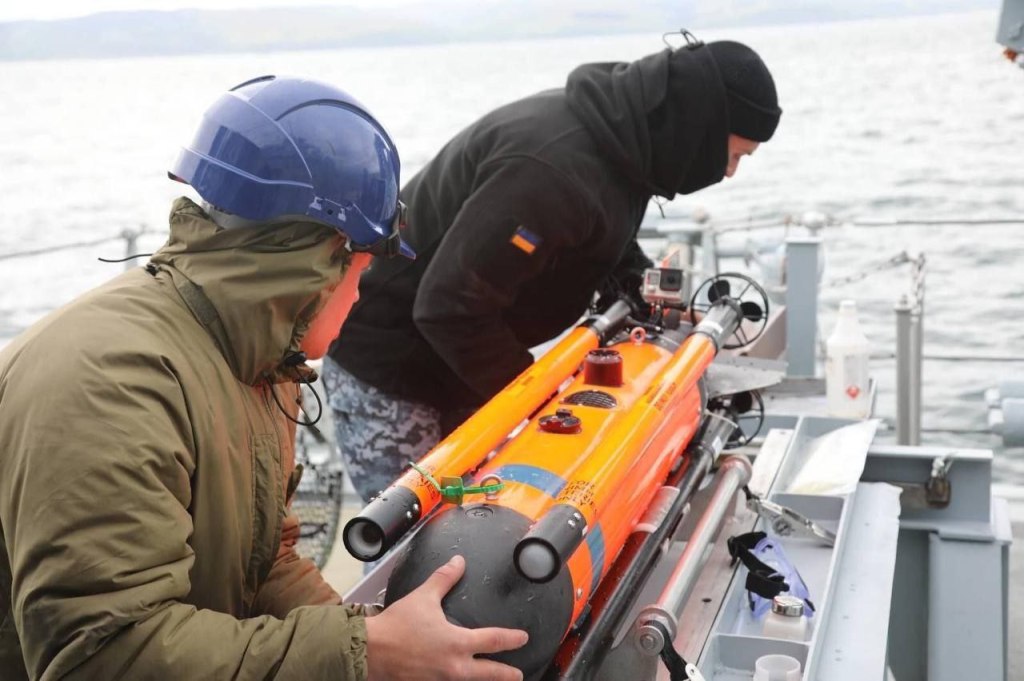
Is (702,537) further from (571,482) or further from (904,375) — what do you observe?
(904,375)

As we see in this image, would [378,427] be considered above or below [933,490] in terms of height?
below

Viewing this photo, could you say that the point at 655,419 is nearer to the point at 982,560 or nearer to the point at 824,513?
the point at 824,513

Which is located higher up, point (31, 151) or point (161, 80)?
point (161, 80)

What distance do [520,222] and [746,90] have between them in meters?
0.68

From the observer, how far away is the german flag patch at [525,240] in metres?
2.61

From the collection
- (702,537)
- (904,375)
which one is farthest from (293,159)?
(904,375)

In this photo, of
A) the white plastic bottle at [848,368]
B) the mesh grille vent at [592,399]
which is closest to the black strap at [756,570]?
the mesh grille vent at [592,399]

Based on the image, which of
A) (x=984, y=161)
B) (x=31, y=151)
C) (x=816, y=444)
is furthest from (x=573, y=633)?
(x=31, y=151)

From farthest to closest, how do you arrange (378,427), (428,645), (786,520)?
(378,427), (786,520), (428,645)

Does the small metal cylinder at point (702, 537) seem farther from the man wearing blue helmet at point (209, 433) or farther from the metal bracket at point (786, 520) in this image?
the man wearing blue helmet at point (209, 433)

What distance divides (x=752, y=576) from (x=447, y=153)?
132 cm

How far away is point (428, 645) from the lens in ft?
4.91

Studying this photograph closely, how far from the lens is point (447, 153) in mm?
2932

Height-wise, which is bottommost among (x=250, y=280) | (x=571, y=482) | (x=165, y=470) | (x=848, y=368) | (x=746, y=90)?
(x=165, y=470)
